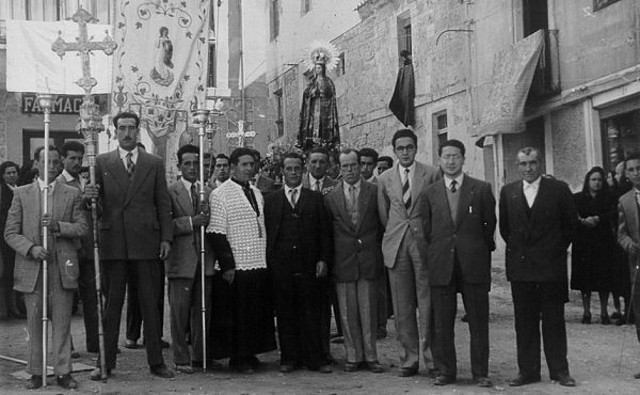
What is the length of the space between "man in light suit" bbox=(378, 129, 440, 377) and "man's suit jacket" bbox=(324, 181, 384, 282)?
15 centimetres

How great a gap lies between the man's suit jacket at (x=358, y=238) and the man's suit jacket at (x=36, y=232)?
208cm

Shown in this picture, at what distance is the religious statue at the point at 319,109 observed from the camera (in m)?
12.2

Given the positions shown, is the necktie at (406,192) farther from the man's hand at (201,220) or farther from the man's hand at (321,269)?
the man's hand at (201,220)

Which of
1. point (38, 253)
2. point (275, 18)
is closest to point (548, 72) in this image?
point (38, 253)

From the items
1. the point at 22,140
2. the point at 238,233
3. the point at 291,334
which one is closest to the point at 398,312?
the point at 291,334

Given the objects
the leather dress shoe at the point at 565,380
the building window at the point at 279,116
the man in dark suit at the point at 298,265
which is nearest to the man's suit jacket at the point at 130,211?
the man in dark suit at the point at 298,265

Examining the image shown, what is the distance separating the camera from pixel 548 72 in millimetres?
13508

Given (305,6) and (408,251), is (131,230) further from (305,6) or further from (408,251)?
(305,6)

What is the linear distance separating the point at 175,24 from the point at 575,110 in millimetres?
6580

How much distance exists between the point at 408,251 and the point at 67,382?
9.27 ft

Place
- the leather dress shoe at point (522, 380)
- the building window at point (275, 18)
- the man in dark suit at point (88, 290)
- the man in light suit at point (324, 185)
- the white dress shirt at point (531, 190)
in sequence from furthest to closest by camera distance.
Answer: the building window at point (275, 18) → the man in dark suit at point (88, 290) → the man in light suit at point (324, 185) → the white dress shirt at point (531, 190) → the leather dress shoe at point (522, 380)

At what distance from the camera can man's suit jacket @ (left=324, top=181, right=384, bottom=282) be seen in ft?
23.0

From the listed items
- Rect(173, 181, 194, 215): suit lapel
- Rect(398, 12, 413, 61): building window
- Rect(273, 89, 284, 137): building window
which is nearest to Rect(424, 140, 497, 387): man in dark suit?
Rect(173, 181, 194, 215): suit lapel

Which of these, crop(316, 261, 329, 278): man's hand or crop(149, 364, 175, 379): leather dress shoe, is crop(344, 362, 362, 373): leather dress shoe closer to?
crop(316, 261, 329, 278): man's hand
